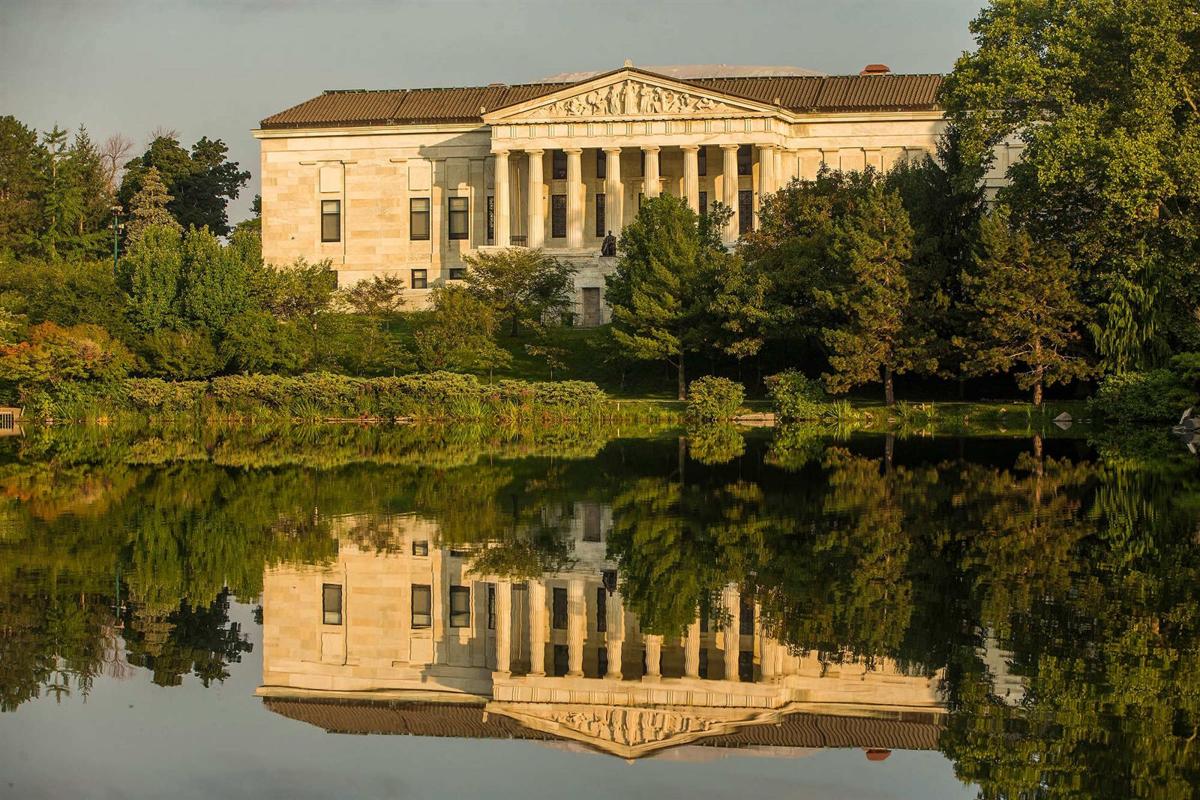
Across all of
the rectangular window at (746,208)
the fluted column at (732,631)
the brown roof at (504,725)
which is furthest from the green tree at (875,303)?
the brown roof at (504,725)

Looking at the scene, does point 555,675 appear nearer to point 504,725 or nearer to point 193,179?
point 504,725

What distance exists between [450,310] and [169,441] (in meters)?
18.4

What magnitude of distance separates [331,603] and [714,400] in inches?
1454

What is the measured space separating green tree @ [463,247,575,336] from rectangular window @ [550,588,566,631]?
157ft

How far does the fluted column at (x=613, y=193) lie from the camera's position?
81.9 meters

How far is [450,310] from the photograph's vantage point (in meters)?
64.1

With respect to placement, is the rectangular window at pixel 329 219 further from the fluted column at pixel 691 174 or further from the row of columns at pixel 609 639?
the row of columns at pixel 609 639

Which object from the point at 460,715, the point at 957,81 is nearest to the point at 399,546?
the point at 460,715

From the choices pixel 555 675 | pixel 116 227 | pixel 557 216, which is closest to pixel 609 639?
pixel 555 675

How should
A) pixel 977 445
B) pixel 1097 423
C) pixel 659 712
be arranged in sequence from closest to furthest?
1. pixel 659 712
2. pixel 977 445
3. pixel 1097 423

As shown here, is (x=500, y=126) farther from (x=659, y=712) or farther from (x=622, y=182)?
(x=659, y=712)

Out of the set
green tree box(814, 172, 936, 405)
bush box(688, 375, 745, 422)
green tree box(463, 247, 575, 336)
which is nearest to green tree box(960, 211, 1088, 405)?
green tree box(814, 172, 936, 405)

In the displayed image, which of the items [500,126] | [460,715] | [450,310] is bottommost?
[460,715]

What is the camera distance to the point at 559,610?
63.4 ft
